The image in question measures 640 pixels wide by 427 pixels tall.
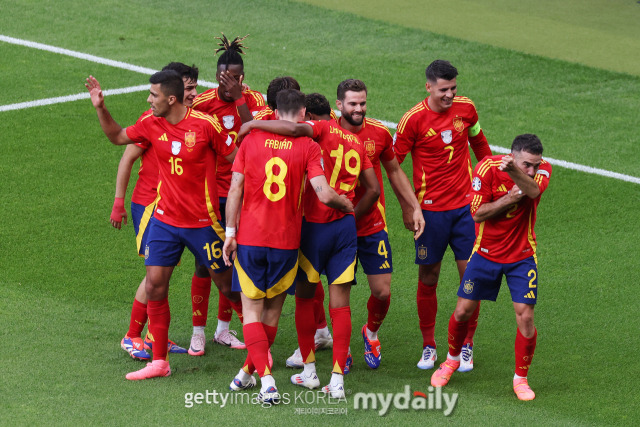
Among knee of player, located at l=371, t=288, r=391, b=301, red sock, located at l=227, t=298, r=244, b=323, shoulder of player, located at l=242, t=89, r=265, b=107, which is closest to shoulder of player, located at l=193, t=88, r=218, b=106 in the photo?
shoulder of player, located at l=242, t=89, r=265, b=107

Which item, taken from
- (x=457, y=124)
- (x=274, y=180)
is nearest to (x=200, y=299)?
(x=274, y=180)

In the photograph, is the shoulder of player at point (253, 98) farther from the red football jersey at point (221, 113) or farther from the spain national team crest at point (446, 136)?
the spain national team crest at point (446, 136)

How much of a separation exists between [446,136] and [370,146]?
2.59 feet

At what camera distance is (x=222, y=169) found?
28.0 feet

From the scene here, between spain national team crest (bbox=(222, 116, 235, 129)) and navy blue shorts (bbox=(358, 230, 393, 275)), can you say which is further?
spain national team crest (bbox=(222, 116, 235, 129))

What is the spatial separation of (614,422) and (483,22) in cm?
1265

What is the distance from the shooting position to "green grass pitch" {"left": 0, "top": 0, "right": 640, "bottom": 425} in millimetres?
7391

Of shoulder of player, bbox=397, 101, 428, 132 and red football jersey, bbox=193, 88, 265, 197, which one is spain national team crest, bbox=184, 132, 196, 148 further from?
shoulder of player, bbox=397, 101, 428, 132

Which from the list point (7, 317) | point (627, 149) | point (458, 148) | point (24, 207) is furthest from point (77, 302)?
point (627, 149)

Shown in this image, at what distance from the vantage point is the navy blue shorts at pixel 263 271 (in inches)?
284

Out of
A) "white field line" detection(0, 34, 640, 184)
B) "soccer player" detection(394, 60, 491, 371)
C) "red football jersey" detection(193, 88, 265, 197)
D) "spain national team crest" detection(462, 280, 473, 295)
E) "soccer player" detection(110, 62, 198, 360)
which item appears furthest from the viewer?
"white field line" detection(0, 34, 640, 184)

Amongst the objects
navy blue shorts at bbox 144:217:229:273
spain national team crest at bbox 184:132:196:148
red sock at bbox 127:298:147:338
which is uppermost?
spain national team crest at bbox 184:132:196:148

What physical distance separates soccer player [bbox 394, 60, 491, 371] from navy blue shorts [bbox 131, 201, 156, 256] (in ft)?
6.93

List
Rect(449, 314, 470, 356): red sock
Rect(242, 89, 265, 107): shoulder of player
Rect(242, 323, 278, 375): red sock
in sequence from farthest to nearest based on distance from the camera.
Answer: Rect(242, 89, 265, 107): shoulder of player, Rect(449, 314, 470, 356): red sock, Rect(242, 323, 278, 375): red sock
